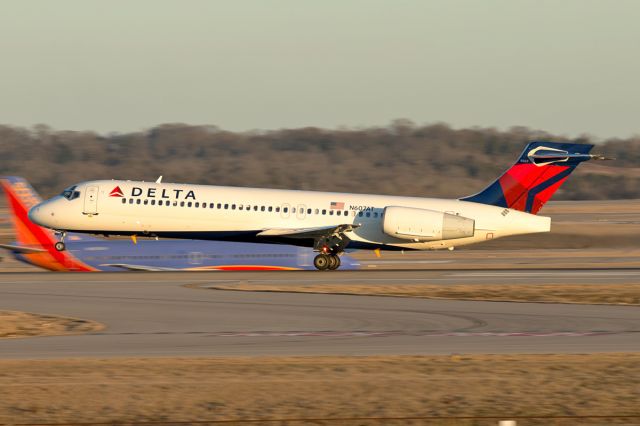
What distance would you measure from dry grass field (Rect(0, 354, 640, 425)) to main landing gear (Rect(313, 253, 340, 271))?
813 inches

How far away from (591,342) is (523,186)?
19.6 metres

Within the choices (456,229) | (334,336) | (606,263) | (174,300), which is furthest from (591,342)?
(606,263)

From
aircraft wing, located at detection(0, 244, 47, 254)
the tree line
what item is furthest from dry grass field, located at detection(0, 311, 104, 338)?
the tree line

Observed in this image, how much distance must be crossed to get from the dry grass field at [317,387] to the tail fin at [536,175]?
21.5 metres

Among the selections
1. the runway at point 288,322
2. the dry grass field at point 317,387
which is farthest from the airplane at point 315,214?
the dry grass field at point 317,387

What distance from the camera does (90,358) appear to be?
1859 cm

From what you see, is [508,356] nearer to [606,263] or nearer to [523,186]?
[523,186]

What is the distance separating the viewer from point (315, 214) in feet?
129

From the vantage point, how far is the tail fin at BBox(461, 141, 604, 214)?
39.5 metres

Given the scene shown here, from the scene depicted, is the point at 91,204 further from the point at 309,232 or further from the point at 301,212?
the point at 309,232

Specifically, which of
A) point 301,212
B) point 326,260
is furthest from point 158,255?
point 326,260

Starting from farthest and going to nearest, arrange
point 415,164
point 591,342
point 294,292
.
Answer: point 415,164 → point 294,292 → point 591,342

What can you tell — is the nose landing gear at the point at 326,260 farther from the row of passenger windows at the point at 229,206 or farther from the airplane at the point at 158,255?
the row of passenger windows at the point at 229,206

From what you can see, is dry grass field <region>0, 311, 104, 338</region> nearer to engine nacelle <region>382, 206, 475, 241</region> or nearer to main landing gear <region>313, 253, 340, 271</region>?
main landing gear <region>313, 253, 340, 271</region>
